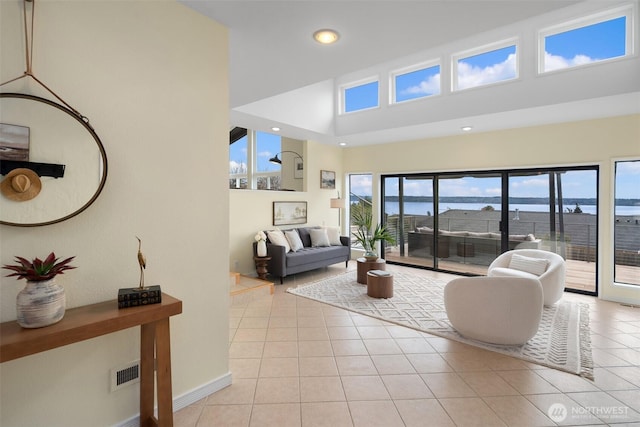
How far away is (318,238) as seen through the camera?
20.0 feet

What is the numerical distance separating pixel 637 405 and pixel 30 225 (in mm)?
3899

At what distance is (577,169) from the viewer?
4.65 m

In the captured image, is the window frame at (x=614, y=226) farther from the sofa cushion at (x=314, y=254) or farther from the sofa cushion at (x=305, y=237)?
the sofa cushion at (x=305, y=237)

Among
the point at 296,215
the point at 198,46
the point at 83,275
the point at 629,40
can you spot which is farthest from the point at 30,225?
the point at 629,40

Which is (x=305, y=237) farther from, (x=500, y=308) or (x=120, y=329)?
(x=120, y=329)

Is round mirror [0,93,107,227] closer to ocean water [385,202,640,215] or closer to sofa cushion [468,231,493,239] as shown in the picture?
ocean water [385,202,640,215]

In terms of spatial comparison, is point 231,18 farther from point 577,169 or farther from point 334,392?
point 577,169

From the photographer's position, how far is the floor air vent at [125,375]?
1720 millimetres

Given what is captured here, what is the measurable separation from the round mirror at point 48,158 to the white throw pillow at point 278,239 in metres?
3.84

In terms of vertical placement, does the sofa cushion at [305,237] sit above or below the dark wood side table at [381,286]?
above

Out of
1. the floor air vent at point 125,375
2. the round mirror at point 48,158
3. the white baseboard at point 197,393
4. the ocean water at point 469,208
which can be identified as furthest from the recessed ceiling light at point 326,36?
the ocean water at point 469,208

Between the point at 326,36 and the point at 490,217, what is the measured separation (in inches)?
184

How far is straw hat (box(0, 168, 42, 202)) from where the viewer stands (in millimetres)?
1332

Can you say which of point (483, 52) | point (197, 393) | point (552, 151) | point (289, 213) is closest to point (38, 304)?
point (197, 393)
